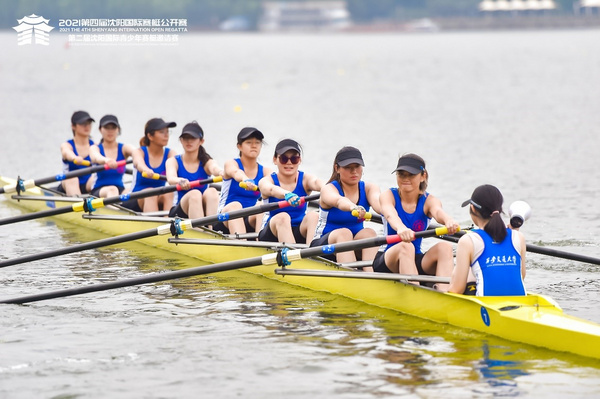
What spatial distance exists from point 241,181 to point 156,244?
94.0 inches

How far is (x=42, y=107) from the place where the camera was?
1892 inches

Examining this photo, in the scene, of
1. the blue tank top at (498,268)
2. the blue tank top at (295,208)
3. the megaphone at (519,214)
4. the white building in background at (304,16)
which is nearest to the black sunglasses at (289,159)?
the blue tank top at (295,208)

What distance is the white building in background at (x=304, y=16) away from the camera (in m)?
158

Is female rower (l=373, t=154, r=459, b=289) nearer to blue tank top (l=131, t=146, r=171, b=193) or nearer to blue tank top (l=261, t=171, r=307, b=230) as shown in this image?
blue tank top (l=261, t=171, r=307, b=230)

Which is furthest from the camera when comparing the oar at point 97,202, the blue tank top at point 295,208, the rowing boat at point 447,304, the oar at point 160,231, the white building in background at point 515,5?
the white building in background at point 515,5

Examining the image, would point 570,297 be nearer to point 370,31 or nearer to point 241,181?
point 241,181

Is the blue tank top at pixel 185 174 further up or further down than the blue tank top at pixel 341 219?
further up

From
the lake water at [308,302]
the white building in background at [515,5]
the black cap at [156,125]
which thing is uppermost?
the white building in background at [515,5]

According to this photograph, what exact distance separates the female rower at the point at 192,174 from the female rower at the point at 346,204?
119 inches

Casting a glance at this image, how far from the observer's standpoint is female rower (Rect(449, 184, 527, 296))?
357 inches

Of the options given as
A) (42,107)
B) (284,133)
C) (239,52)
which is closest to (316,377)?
(284,133)

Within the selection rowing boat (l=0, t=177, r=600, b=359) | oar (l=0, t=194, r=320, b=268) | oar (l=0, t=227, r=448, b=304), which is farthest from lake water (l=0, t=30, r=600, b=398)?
oar (l=0, t=194, r=320, b=268)

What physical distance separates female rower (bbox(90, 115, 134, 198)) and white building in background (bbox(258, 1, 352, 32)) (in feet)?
450

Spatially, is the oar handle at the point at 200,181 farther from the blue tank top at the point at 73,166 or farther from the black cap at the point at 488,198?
the black cap at the point at 488,198
